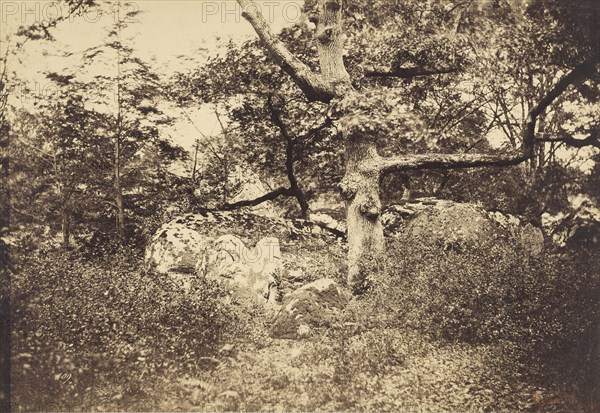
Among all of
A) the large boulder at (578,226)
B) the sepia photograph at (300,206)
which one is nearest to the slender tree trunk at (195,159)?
the sepia photograph at (300,206)

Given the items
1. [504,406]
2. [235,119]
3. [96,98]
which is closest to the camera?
[504,406]

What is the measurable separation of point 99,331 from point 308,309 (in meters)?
2.44

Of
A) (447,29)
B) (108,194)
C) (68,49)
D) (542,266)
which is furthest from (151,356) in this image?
(447,29)

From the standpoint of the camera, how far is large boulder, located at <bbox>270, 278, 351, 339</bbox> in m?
6.37

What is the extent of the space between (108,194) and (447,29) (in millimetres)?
5864

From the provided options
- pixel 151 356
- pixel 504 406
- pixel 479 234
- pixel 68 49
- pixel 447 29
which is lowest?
pixel 504 406

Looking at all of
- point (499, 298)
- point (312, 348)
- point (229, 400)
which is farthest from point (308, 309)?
point (499, 298)

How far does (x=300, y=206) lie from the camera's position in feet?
28.4

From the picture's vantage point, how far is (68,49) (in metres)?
7.20

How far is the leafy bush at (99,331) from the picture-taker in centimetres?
555

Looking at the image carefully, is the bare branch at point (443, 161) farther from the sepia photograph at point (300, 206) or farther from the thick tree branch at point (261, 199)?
the thick tree branch at point (261, 199)

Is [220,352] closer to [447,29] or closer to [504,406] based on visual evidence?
[504,406]

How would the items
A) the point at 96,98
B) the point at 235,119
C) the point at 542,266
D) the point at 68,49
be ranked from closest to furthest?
1. the point at 542,266
2. the point at 68,49
3. the point at 96,98
4. the point at 235,119

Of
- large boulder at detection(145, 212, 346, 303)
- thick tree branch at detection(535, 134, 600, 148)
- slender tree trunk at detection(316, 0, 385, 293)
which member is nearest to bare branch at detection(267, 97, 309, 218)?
large boulder at detection(145, 212, 346, 303)
